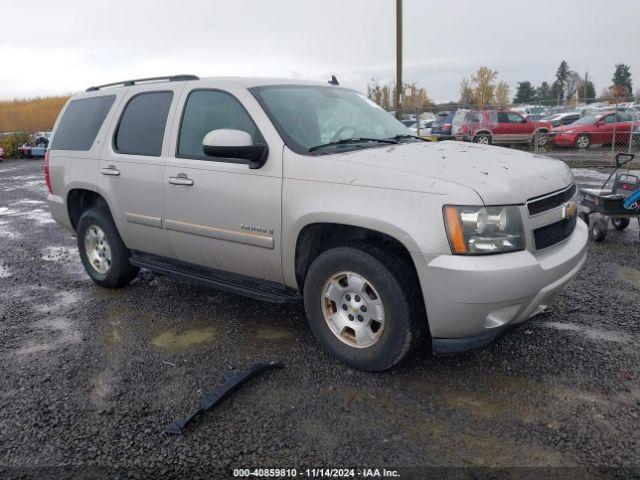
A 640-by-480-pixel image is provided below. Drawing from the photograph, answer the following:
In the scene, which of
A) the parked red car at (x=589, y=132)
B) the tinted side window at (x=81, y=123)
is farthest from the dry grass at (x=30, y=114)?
the tinted side window at (x=81, y=123)

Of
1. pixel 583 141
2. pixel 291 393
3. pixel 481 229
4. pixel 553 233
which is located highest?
pixel 481 229

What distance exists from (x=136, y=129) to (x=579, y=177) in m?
11.4

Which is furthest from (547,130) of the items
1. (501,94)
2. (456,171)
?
(501,94)

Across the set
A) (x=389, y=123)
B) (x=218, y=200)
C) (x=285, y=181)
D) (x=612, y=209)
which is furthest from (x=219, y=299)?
(x=612, y=209)

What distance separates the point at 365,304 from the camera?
11.1 ft

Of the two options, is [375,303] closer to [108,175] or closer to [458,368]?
[458,368]

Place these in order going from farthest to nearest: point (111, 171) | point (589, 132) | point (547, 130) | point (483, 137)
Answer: point (547, 130)
point (483, 137)
point (589, 132)
point (111, 171)

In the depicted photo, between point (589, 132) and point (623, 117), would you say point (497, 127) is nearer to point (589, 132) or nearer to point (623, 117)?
point (589, 132)

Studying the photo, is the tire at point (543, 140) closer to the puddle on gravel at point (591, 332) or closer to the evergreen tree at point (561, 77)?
the puddle on gravel at point (591, 332)

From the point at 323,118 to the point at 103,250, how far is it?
266 centimetres

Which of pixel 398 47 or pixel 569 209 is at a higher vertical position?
pixel 398 47

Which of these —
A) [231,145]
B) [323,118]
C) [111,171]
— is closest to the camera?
[231,145]

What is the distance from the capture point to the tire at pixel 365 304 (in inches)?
126

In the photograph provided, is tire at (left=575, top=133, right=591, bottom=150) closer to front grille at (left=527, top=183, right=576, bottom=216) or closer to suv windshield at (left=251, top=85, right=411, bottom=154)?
suv windshield at (left=251, top=85, right=411, bottom=154)
